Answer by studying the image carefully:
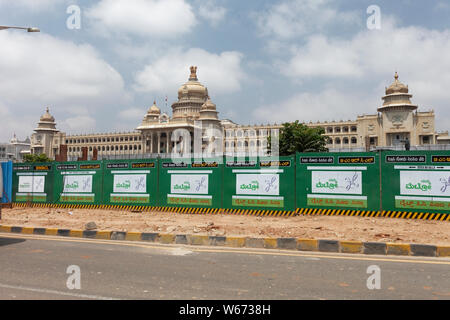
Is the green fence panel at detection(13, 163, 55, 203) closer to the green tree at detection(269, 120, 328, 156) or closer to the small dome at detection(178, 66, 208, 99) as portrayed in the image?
the green tree at detection(269, 120, 328, 156)

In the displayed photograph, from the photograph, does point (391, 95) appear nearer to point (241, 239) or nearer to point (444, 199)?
point (444, 199)

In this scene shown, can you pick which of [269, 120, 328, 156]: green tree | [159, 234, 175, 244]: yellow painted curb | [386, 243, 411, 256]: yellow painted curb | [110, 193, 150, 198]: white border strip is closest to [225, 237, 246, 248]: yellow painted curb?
[159, 234, 175, 244]: yellow painted curb

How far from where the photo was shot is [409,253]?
7.12m

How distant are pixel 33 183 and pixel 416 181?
15.2m

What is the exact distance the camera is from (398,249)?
23.5 ft

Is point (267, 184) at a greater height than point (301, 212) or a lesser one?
greater

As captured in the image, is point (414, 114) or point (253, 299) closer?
point (253, 299)

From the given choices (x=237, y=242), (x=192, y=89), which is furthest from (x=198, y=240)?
(x=192, y=89)

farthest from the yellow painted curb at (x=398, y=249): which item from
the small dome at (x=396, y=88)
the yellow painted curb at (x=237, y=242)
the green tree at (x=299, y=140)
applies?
the small dome at (x=396, y=88)

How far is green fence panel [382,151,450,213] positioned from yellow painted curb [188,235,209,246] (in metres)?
5.84

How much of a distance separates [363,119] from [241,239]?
224 feet

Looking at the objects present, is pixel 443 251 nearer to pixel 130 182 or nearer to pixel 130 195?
pixel 130 195

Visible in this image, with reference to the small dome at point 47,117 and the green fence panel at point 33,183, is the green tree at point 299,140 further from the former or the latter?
the small dome at point 47,117
